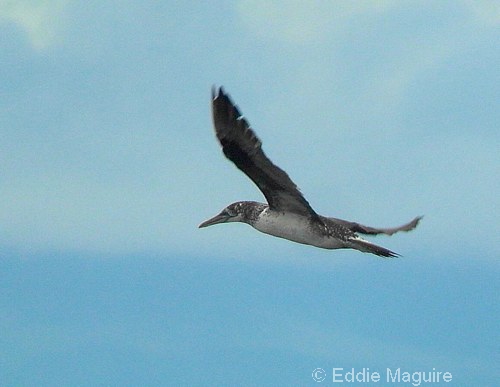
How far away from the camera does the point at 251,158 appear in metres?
19.4

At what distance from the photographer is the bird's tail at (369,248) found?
65.4 feet

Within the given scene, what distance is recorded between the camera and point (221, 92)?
60.6ft

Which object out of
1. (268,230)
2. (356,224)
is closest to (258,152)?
(268,230)

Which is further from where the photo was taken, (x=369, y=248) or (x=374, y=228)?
(x=374, y=228)

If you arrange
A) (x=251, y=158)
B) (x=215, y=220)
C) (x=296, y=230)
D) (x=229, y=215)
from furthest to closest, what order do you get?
(x=215, y=220) → (x=229, y=215) → (x=296, y=230) → (x=251, y=158)

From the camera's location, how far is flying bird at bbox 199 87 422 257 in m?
18.9

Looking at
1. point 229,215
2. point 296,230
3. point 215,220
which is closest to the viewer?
point 296,230

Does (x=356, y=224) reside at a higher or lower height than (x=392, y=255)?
higher

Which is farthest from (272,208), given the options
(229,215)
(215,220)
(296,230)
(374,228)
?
(374,228)

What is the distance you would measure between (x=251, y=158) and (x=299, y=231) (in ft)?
Result: 6.82

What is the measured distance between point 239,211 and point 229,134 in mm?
3134

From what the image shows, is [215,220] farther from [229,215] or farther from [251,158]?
[251,158]

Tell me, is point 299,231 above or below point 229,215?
below

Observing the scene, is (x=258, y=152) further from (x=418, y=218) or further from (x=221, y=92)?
(x=418, y=218)
